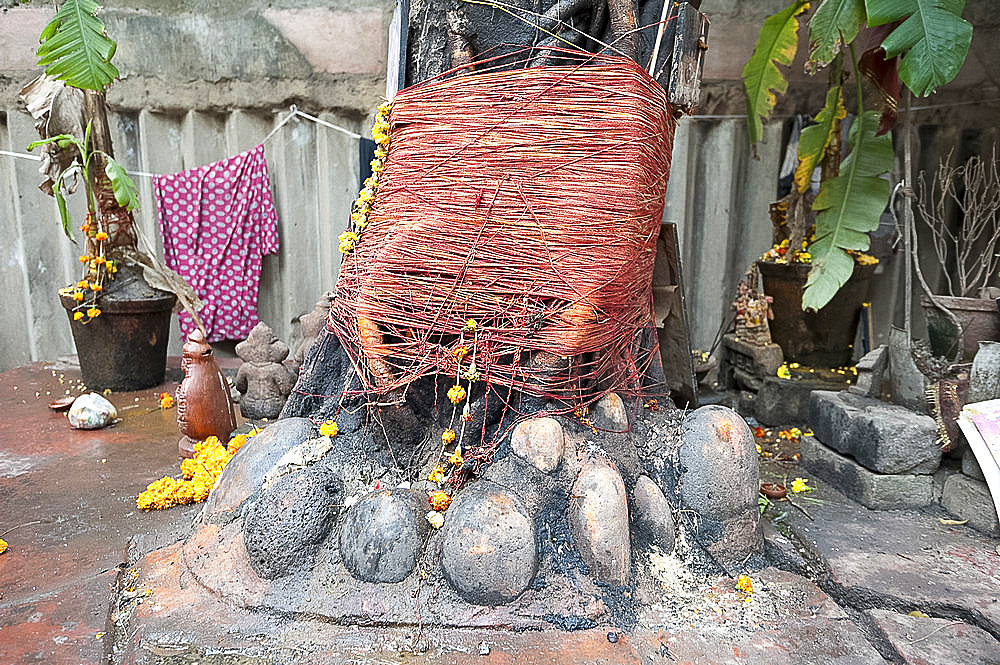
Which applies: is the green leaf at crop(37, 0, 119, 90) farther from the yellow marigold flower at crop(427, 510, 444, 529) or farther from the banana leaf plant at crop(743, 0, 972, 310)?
the banana leaf plant at crop(743, 0, 972, 310)

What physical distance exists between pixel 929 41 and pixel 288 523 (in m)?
3.19

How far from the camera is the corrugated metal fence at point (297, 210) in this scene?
16.1 ft

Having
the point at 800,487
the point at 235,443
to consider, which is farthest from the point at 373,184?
the point at 800,487

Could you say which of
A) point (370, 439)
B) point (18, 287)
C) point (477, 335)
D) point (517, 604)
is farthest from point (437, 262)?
point (18, 287)

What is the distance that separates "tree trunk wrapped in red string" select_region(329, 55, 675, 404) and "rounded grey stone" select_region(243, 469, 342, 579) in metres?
0.41

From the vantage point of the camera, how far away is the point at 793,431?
145 inches

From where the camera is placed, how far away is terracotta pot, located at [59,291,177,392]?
4281mm

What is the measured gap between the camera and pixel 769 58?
3781mm

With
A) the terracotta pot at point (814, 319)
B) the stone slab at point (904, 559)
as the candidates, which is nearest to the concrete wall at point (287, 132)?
the terracotta pot at point (814, 319)

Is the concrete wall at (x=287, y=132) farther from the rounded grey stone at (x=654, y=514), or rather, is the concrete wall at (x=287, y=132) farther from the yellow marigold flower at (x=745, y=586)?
the yellow marigold flower at (x=745, y=586)

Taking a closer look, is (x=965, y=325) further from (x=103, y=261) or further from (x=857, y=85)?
(x=103, y=261)

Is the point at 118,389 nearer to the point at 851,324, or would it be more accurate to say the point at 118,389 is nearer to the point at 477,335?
the point at 477,335

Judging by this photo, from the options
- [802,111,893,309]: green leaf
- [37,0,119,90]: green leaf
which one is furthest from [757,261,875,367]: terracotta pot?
[37,0,119,90]: green leaf

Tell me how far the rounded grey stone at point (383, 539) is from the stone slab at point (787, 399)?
265 cm
